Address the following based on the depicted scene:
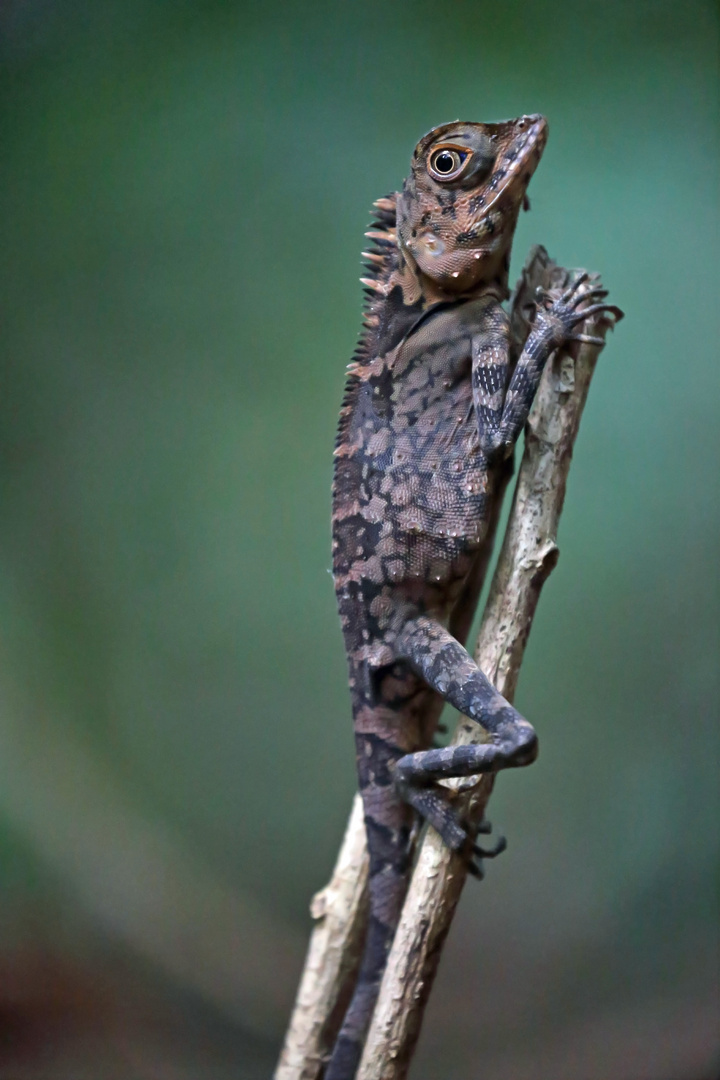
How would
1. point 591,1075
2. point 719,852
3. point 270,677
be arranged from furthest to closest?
point 270,677 → point 719,852 → point 591,1075

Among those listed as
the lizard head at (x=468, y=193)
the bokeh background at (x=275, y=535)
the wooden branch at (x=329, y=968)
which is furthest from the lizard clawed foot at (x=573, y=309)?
the wooden branch at (x=329, y=968)

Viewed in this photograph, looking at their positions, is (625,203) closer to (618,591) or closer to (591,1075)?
(618,591)

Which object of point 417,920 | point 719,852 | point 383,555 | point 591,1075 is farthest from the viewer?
point 719,852

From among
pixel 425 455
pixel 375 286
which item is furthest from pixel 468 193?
pixel 425 455

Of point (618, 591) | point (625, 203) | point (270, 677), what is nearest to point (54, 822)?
point (270, 677)

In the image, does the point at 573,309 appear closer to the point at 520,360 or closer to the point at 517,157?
the point at 520,360

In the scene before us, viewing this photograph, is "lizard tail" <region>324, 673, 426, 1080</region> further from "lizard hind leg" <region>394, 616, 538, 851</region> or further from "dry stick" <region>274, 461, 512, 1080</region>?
"dry stick" <region>274, 461, 512, 1080</region>

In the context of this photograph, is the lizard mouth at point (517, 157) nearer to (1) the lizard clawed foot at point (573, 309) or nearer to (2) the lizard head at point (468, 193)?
(2) the lizard head at point (468, 193)
